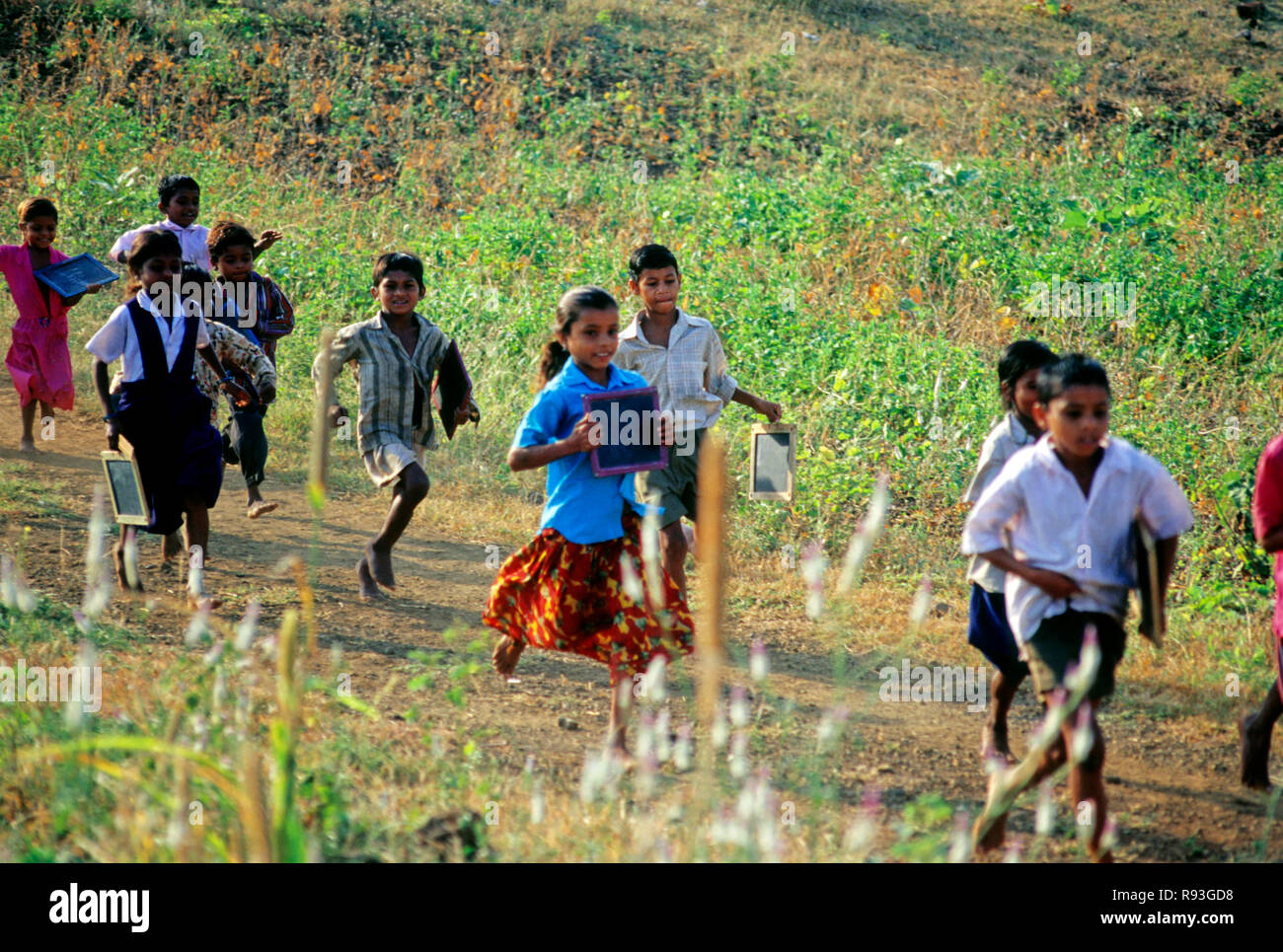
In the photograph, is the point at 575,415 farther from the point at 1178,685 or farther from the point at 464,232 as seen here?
the point at 464,232

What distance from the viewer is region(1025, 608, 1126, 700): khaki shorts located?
341 centimetres

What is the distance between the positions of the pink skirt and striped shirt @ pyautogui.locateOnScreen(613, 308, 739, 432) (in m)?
4.37

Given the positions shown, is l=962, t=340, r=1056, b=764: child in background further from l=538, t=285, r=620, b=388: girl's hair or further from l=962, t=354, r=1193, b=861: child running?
l=538, t=285, r=620, b=388: girl's hair

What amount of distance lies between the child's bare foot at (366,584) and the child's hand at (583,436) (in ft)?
7.18

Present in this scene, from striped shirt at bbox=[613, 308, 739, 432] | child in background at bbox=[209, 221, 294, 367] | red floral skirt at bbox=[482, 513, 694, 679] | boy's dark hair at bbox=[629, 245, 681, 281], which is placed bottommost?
red floral skirt at bbox=[482, 513, 694, 679]

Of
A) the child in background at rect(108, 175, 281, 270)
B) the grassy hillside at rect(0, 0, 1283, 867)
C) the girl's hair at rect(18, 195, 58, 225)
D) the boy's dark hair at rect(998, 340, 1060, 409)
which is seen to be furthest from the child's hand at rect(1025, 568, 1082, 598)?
the girl's hair at rect(18, 195, 58, 225)

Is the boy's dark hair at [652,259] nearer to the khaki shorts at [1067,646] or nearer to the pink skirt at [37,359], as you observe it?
the khaki shorts at [1067,646]

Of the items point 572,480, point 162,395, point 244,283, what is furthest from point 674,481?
point 244,283

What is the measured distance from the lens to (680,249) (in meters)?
10.3

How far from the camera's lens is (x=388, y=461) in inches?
232

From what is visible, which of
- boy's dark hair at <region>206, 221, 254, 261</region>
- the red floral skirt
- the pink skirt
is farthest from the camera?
the pink skirt

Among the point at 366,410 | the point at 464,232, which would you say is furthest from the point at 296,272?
the point at 366,410

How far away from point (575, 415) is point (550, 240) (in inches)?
252

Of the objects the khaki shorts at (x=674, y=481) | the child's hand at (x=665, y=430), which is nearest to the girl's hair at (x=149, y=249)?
the khaki shorts at (x=674, y=481)
